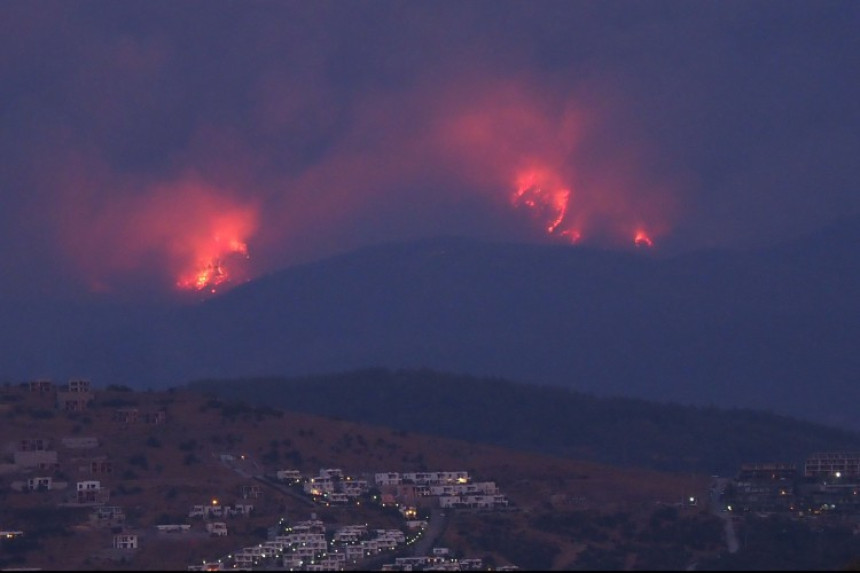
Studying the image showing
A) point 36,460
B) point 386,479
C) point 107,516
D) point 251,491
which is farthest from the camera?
point 386,479

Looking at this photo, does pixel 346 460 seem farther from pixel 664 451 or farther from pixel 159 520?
pixel 664 451

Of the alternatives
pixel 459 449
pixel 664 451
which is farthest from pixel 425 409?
pixel 459 449

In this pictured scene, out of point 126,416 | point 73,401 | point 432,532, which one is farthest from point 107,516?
point 73,401

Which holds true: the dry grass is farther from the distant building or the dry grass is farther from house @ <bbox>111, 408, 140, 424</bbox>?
the distant building

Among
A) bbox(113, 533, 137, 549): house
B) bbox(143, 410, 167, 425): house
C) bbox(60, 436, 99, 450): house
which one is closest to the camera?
bbox(113, 533, 137, 549): house

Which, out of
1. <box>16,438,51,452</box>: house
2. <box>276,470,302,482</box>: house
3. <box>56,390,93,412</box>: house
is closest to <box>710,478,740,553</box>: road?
<box>276,470,302,482</box>: house

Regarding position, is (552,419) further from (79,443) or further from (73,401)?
(79,443)
